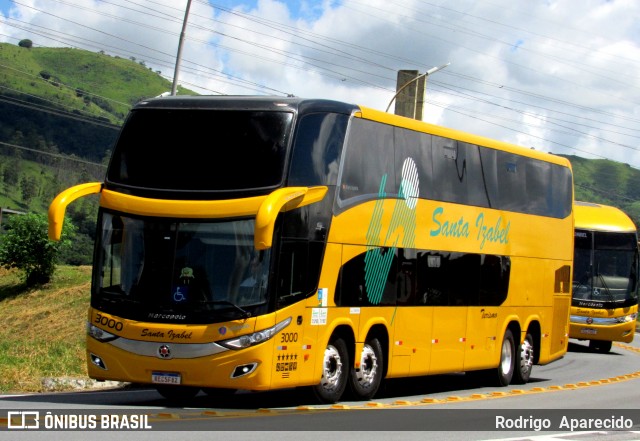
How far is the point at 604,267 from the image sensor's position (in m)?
35.2

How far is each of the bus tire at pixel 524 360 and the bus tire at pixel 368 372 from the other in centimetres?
627

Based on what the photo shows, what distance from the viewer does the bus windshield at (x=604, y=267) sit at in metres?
35.0

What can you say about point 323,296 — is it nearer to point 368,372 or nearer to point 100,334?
point 368,372

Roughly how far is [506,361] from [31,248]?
39008 mm

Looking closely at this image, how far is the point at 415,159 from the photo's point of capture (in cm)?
1848

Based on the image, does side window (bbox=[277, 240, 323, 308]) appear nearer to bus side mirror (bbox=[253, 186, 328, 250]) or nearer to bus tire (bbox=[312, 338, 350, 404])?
bus side mirror (bbox=[253, 186, 328, 250])

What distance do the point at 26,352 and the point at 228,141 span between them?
9494mm

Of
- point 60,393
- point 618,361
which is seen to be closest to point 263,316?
point 60,393

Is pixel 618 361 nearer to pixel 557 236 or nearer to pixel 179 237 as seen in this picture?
pixel 557 236

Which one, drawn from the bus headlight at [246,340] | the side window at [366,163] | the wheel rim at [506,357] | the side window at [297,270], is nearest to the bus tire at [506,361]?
the wheel rim at [506,357]

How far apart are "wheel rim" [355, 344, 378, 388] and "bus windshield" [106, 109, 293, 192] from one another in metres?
3.57

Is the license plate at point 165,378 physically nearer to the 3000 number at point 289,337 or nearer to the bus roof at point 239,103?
the 3000 number at point 289,337

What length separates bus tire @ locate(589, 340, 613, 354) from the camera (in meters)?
36.8

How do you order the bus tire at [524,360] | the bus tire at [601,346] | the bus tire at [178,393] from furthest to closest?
the bus tire at [601,346] → the bus tire at [524,360] → the bus tire at [178,393]
